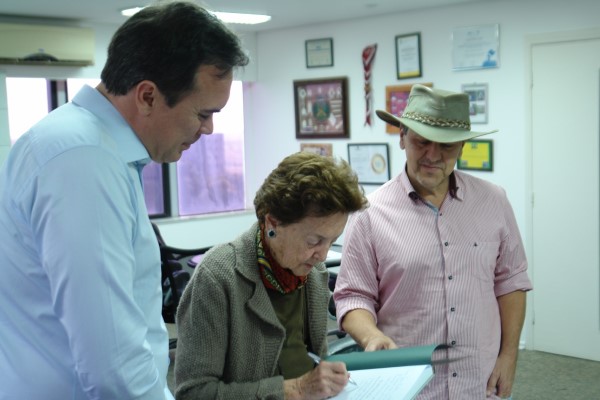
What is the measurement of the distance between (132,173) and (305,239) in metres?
0.51

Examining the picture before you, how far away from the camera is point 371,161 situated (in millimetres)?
5938

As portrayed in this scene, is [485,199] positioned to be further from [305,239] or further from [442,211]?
[305,239]

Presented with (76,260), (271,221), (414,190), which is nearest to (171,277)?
(414,190)

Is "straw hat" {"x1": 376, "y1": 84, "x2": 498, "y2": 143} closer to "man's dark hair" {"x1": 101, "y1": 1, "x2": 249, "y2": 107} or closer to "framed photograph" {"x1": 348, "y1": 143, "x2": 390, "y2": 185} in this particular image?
"man's dark hair" {"x1": 101, "y1": 1, "x2": 249, "y2": 107}

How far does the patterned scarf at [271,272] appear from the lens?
5.11 feet

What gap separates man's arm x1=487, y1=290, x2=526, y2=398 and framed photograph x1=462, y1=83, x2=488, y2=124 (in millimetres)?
3301

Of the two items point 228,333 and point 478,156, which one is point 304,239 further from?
point 478,156

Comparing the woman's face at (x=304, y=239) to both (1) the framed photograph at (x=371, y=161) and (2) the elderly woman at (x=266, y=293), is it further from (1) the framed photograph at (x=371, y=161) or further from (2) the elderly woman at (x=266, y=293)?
(1) the framed photograph at (x=371, y=161)

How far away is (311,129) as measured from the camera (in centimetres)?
639

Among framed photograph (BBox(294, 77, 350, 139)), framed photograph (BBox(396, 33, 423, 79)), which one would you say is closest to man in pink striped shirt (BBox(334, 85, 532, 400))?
framed photograph (BBox(396, 33, 423, 79))

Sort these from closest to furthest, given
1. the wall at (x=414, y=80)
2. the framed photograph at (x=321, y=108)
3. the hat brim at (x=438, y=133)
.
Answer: the hat brim at (x=438, y=133) → the wall at (x=414, y=80) → the framed photograph at (x=321, y=108)

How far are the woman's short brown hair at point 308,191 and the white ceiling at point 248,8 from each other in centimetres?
347

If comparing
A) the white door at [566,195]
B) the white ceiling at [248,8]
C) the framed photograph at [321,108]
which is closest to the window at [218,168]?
the framed photograph at [321,108]

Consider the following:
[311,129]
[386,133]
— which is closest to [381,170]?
[386,133]
